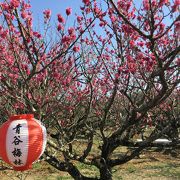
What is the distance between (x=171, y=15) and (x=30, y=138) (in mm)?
2792

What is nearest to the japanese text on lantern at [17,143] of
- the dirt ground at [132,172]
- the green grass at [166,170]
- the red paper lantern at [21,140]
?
the red paper lantern at [21,140]

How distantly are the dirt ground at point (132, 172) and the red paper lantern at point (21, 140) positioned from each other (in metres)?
6.52

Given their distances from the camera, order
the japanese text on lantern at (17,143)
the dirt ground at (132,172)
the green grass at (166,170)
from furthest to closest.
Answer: the green grass at (166,170) < the dirt ground at (132,172) < the japanese text on lantern at (17,143)

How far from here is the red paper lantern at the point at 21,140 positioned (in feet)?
17.5

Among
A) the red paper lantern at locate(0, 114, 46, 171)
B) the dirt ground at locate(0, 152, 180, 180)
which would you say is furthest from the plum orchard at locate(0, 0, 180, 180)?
the dirt ground at locate(0, 152, 180, 180)

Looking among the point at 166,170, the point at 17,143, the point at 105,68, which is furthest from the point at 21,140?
the point at 166,170

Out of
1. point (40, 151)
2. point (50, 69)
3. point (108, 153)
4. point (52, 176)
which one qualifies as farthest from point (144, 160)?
point (40, 151)

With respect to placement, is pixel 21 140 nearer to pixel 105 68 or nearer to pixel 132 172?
pixel 105 68

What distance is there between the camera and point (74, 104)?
1110 centimetres

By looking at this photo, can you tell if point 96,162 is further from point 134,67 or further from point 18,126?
point 18,126

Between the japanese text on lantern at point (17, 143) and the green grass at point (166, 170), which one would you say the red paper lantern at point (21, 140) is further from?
the green grass at point (166, 170)

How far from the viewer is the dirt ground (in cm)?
1304

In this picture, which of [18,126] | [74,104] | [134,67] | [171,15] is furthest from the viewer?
[74,104]

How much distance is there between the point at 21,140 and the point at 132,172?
31.1ft
